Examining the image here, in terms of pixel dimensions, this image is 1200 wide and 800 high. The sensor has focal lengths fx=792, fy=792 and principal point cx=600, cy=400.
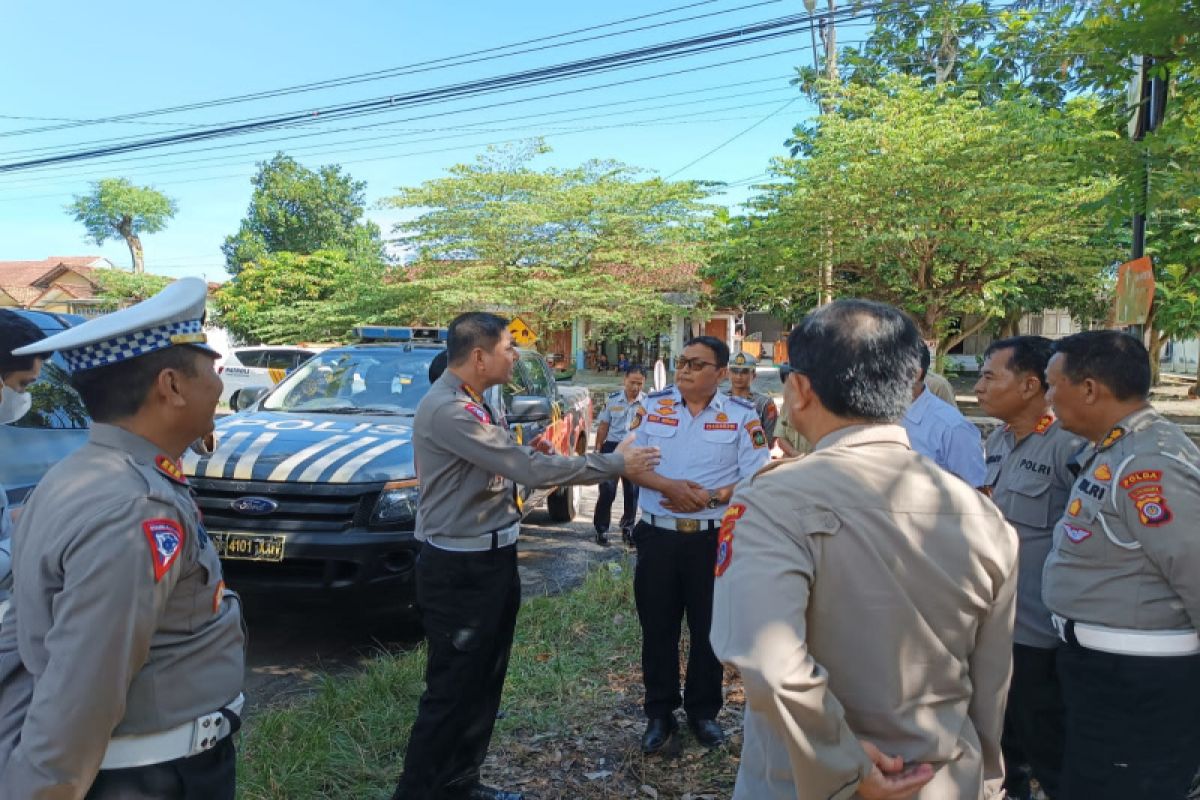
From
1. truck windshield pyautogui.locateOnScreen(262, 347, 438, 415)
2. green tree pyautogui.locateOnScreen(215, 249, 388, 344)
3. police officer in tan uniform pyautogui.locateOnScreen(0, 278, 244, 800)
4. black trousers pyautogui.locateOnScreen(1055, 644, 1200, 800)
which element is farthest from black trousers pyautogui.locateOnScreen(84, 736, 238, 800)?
green tree pyautogui.locateOnScreen(215, 249, 388, 344)

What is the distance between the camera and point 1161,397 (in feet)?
72.8

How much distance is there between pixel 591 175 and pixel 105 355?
20.3m

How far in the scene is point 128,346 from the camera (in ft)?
5.16

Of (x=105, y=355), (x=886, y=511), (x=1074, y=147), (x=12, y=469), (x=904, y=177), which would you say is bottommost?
(x=12, y=469)

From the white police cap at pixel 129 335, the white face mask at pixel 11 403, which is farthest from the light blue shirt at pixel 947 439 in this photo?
the white face mask at pixel 11 403

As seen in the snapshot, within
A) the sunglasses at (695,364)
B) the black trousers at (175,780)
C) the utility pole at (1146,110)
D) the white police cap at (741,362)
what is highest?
the utility pole at (1146,110)

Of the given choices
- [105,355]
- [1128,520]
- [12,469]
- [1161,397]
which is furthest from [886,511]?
[1161,397]

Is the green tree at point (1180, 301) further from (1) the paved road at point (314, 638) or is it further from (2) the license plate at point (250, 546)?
(2) the license plate at point (250, 546)

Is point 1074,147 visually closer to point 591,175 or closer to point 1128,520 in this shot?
point 1128,520

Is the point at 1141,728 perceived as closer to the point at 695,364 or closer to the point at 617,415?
the point at 695,364

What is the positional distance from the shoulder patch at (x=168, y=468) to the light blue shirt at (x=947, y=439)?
2.68 m

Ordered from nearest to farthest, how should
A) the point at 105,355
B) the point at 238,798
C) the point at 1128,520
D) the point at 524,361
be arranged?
the point at 105,355
the point at 1128,520
the point at 238,798
the point at 524,361

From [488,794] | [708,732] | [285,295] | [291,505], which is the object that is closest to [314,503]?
[291,505]

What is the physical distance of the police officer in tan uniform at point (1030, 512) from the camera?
2844 mm
